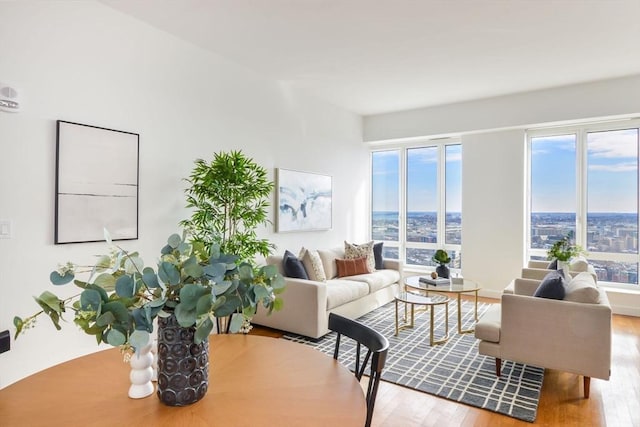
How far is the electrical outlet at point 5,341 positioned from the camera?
238 centimetres

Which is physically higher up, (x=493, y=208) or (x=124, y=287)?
(x=493, y=208)

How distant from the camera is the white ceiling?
3004 millimetres

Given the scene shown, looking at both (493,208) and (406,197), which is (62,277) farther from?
(406,197)

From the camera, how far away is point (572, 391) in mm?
2795

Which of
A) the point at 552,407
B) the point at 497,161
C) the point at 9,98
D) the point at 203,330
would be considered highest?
the point at 497,161

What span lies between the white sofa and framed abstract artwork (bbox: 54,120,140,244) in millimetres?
1563

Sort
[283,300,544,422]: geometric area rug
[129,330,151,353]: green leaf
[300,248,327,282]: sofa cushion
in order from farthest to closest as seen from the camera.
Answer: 1. [300,248,327,282]: sofa cushion
2. [283,300,544,422]: geometric area rug
3. [129,330,151,353]: green leaf

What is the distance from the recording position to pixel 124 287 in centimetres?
102

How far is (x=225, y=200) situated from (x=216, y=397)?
2460mm

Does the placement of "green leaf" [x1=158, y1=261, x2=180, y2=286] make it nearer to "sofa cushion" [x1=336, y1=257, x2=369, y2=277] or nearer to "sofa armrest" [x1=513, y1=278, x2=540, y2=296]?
"sofa armrest" [x1=513, y1=278, x2=540, y2=296]

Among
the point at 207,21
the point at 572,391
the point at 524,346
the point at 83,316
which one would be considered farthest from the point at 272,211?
the point at 83,316

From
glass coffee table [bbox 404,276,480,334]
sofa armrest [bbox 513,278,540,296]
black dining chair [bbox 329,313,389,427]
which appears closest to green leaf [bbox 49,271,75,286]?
black dining chair [bbox 329,313,389,427]

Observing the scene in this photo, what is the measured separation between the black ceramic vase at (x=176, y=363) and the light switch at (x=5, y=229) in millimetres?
2042

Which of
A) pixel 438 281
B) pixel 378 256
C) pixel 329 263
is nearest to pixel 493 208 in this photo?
pixel 378 256
